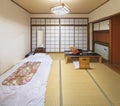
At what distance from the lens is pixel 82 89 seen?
3.54m

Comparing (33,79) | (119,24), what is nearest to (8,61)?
(33,79)

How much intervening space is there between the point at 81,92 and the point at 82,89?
0.18 meters

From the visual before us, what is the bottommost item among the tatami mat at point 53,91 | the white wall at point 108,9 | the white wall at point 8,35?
the tatami mat at point 53,91

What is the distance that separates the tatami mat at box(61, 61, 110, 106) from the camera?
2.87 m

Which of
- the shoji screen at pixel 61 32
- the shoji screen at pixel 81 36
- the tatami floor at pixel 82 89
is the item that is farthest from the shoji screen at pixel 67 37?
the tatami floor at pixel 82 89

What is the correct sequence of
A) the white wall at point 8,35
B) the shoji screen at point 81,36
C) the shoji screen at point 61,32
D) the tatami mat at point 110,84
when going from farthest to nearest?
the shoji screen at point 81,36
the shoji screen at point 61,32
the white wall at point 8,35
the tatami mat at point 110,84

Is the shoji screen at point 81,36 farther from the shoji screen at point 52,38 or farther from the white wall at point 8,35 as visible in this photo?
the white wall at point 8,35

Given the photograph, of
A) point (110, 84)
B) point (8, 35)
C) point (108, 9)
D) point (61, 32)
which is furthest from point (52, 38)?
point (110, 84)

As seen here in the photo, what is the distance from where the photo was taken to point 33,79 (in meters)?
4.16

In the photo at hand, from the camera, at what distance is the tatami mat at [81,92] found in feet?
9.41

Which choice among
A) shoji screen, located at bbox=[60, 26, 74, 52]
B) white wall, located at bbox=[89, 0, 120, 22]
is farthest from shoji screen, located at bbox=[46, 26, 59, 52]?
white wall, located at bbox=[89, 0, 120, 22]

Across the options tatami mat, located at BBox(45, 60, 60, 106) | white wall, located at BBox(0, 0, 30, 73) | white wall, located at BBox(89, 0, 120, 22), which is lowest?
tatami mat, located at BBox(45, 60, 60, 106)

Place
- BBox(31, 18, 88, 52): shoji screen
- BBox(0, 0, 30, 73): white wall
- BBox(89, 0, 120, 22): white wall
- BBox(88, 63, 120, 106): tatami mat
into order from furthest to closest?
BBox(31, 18, 88, 52): shoji screen
BBox(89, 0, 120, 22): white wall
BBox(0, 0, 30, 73): white wall
BBox(88, 63, 120, 106): tatami mat

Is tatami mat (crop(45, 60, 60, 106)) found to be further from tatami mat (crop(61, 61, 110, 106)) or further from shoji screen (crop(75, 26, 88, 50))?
shoji screen (crop(75, 26, 88, 50))
